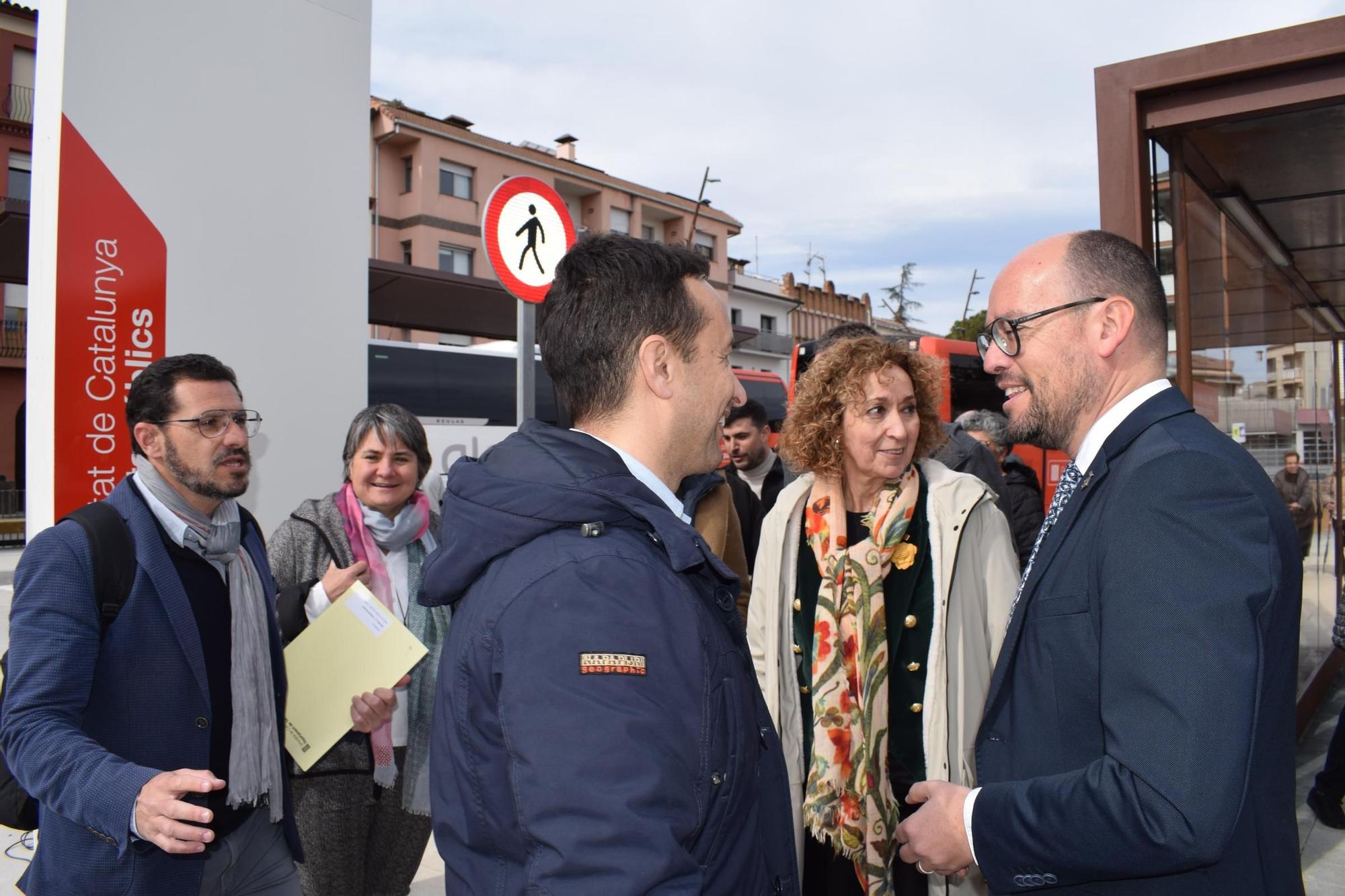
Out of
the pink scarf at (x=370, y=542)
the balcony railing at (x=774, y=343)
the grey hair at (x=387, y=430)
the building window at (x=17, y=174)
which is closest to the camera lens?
the pink scarf at (x=370, y=542)

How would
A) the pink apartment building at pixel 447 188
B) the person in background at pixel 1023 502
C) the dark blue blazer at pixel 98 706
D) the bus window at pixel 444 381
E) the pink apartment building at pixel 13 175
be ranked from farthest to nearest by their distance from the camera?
the pink apartment building at pixel 447 188, the pink apartment building at pixel 13 175, the bus window at pixel 444 381, the person in background at pixel 1023 502, the dark blue blazer at pixel 98 706

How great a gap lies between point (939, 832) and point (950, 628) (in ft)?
3.69

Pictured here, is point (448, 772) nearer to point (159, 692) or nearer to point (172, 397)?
point (159, 692)

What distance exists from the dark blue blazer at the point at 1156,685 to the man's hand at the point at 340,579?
215 cm

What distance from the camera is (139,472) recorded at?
→ 2.40 m

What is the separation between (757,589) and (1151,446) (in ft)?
5.48

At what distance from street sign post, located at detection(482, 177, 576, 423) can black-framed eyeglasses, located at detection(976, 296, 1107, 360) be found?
8.83 feet

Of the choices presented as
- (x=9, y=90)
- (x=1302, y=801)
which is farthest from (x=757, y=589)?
(x=9, y=90)

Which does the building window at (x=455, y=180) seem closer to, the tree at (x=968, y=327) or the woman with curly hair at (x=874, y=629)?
Answer: the tree at (x=968, y=327)

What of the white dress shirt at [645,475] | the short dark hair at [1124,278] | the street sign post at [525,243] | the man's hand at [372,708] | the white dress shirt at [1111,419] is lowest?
the man's hand at [372,708]

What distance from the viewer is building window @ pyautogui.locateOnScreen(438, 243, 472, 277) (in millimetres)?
35713

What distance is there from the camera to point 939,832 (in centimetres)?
161

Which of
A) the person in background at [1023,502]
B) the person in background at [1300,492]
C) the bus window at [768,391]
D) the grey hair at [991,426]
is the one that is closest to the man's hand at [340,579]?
the person in background at [1023,502]

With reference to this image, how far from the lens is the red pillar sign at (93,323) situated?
3.33 m
